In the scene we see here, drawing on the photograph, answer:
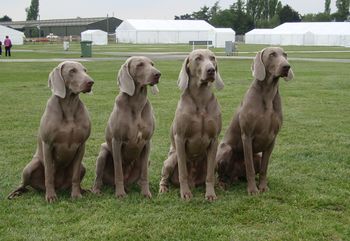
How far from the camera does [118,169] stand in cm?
571

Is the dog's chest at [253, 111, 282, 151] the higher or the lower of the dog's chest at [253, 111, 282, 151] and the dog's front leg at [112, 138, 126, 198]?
the higher

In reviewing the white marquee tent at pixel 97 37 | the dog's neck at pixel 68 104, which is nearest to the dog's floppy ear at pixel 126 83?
Result: the dog's neck at pixel 68 104

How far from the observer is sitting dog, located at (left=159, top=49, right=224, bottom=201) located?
5.43 meters

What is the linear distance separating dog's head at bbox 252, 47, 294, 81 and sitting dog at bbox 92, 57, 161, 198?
3.72ft

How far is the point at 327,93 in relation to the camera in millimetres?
15242

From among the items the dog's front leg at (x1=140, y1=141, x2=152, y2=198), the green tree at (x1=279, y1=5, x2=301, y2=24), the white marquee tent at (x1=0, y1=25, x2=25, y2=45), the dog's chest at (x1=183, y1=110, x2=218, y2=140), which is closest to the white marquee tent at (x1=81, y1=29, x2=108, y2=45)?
the white marquee tent at (x1=0, y1=25, x2=25, y2=45)

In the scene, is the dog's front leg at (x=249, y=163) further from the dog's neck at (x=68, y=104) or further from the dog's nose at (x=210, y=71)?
the dog's neck at (x=68, y=104)

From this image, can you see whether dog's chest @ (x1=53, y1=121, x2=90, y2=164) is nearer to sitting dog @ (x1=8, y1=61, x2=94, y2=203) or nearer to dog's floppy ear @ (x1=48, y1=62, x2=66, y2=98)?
sitting dog @ (x1=8, y1=61, x2=94, y2=203)

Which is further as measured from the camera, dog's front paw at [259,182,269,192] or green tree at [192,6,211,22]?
green tree at [192,6,211,22]

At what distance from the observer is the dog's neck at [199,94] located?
554cm

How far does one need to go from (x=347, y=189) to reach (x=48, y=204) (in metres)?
3.45

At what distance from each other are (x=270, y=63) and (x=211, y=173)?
1399 mm

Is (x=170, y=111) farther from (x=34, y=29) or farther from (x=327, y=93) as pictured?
(x=34, y=29)

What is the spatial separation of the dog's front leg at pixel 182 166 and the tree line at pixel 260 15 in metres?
99.7
